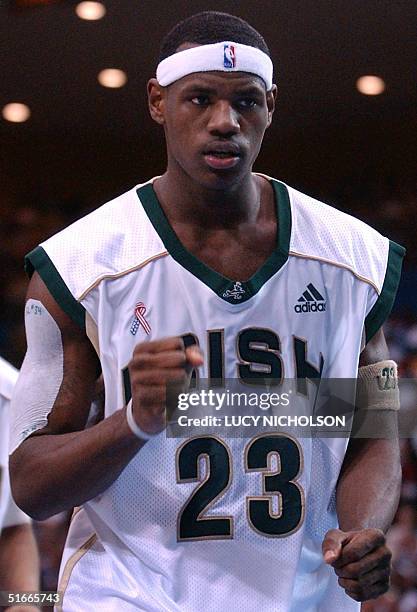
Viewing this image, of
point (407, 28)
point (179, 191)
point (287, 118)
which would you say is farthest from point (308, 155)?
point (179, 191)

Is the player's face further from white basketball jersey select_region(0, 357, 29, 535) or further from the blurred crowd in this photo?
the blurred crowd

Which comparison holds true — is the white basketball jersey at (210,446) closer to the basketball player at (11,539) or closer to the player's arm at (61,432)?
the player's arm at (61,432)

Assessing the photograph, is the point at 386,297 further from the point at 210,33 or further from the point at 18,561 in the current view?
the point at 18,561

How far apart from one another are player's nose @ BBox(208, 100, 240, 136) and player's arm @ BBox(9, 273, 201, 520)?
0.79 ft

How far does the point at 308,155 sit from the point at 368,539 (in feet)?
5.15

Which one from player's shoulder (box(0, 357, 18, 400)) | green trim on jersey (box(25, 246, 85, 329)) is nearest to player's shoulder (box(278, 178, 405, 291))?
green trim on jersey (box(25, 246, 85, 329))

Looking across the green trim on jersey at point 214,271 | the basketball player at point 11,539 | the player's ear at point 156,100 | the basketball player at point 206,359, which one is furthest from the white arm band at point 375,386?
the basketball player at point 11,539

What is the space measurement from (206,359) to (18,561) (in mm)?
429

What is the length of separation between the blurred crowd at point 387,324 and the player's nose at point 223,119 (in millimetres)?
843

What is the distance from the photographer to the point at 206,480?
132cm

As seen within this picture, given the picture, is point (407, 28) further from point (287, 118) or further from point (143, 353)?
point (143, 353)

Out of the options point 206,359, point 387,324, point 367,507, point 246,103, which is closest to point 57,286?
point 206,359

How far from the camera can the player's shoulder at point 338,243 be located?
1396mm

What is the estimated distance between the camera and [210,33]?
139cm
